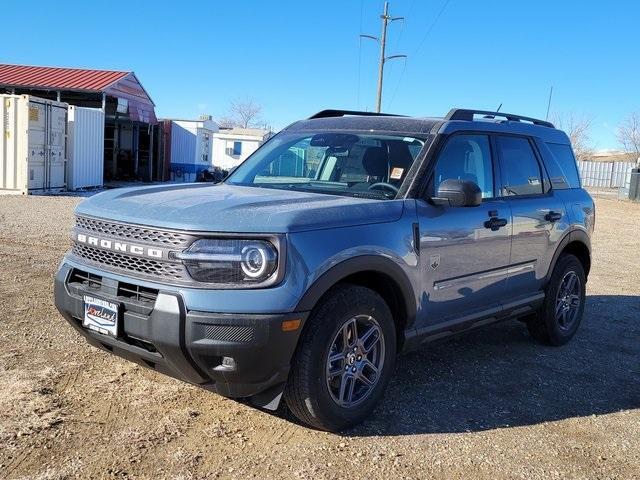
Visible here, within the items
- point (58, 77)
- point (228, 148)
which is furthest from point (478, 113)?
point (228, 148)

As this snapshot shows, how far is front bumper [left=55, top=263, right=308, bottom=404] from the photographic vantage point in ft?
10.2

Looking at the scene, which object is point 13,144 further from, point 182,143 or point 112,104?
point 182,143

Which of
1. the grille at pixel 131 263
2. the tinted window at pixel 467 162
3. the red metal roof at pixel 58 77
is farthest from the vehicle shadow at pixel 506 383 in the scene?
the red metal roof at pixel 58 77

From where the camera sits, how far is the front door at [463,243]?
13.5 ft

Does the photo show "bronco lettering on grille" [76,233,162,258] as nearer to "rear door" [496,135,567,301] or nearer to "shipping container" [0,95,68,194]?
"rear door" [496,135,567,301]

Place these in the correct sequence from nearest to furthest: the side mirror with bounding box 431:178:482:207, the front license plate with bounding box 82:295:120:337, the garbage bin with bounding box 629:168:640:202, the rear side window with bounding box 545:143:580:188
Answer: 1. the front license plate with bounding box 82:295:120:337
2. the side mirror with bounding box 431:178:482:207
3. the rear side window with bounding box 545:143:580:188
4. the garbage bin with bounding box 629:168:640:202

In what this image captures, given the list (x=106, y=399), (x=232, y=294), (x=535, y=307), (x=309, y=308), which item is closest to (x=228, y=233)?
(x=232, y=294)

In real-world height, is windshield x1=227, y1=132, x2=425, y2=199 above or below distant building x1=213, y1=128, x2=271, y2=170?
below

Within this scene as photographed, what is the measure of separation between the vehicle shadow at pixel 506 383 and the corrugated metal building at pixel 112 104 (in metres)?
17.0

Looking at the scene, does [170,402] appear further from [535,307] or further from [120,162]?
[120,162]

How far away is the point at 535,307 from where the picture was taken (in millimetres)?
5426

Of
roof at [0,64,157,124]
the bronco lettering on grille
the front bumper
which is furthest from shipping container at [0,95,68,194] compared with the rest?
the front bumper

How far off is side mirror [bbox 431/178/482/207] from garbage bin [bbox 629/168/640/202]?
2910 centimetres

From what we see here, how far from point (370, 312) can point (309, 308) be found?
1.80 ft
